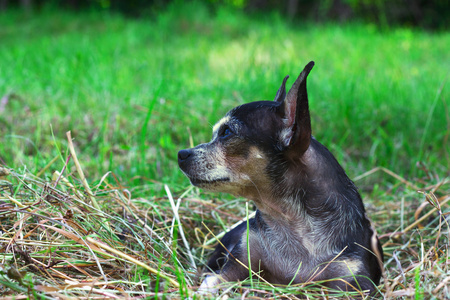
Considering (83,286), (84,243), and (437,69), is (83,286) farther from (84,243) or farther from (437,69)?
(437,69)

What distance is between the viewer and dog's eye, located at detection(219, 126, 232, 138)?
2.58 m

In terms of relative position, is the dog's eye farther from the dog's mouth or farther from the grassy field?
the grassy field

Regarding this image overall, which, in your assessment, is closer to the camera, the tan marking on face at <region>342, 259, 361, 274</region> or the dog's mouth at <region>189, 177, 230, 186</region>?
the tan marking on face at <region>342, 259, 361, 274</region>

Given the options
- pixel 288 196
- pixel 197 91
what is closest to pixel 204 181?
pixel 288 196

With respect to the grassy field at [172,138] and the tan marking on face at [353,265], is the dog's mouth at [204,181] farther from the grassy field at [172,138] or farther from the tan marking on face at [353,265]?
the tan marking on face at [353,265]

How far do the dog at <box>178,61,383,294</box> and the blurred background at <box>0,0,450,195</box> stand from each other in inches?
38.0

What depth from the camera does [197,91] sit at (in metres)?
5.64

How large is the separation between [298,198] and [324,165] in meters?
0.22

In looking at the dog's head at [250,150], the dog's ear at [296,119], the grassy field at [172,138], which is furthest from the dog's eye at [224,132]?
the grassy field at [172,138]

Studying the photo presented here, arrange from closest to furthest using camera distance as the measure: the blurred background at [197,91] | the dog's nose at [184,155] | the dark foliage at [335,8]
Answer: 1. the dog's nose at [184,155]
2. the blurred background at [197,91]
3. the dark foliage at [335,8]

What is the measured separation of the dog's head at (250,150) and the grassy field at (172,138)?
0.39m

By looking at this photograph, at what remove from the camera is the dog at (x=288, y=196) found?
2.40 meters

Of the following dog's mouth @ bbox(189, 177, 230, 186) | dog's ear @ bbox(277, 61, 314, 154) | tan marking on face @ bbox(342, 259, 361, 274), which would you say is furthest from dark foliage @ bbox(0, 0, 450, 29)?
tan marking on face @ bbox(342, 259, 361, 274)

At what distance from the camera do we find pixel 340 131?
4859 millimetres
